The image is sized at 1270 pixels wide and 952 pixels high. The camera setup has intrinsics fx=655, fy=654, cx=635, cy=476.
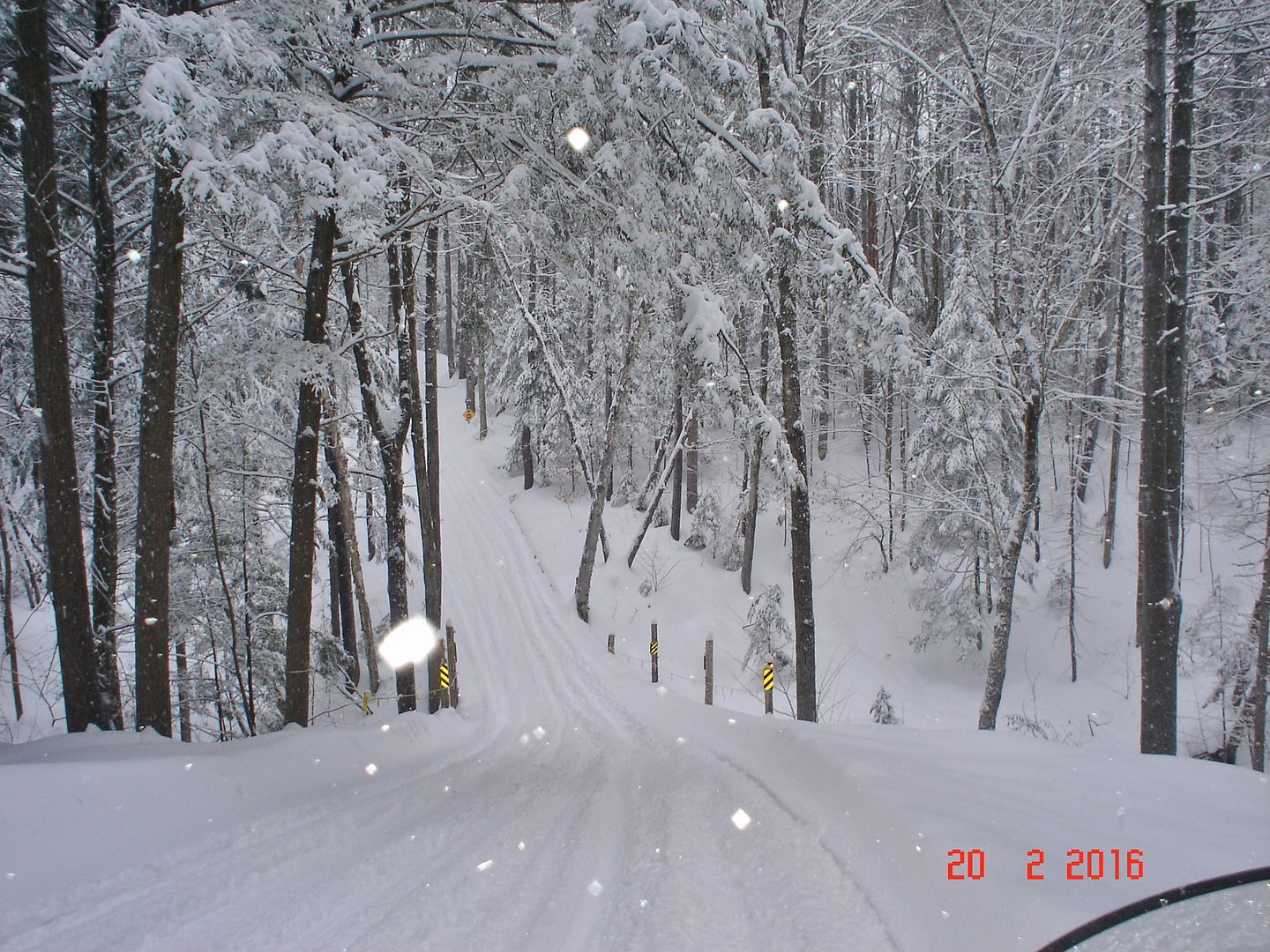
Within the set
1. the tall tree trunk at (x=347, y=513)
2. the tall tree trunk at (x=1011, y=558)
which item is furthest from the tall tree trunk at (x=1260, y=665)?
the tall tree trunk at (x=347, y=513)

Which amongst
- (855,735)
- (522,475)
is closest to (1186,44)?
(855,735)

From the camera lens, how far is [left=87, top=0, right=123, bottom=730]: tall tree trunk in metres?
7.59

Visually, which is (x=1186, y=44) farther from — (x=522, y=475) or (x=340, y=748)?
(x=522, y=475)

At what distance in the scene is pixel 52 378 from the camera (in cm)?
638

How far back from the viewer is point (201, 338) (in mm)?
11117

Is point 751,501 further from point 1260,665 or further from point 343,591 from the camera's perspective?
point 343,591

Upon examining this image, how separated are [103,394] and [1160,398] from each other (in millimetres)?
12769

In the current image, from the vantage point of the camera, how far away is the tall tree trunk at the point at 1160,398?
22.4ft

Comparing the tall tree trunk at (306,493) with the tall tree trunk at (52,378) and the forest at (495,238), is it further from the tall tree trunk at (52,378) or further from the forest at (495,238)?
the tall tree trunk at (52,378)

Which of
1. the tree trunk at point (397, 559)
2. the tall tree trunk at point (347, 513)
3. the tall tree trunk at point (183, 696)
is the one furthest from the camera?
the tall tree trunk at point (347, 513)

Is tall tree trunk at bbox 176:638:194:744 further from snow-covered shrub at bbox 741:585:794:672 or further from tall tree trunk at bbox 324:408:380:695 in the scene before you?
snow-covered shrub at bbox 741:585:794:672

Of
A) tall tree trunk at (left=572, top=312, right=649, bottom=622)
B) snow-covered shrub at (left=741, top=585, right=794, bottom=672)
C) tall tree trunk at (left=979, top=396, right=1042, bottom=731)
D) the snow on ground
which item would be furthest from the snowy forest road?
tall tree trunk at (left=572, top=312, right=649, bottom=622)
